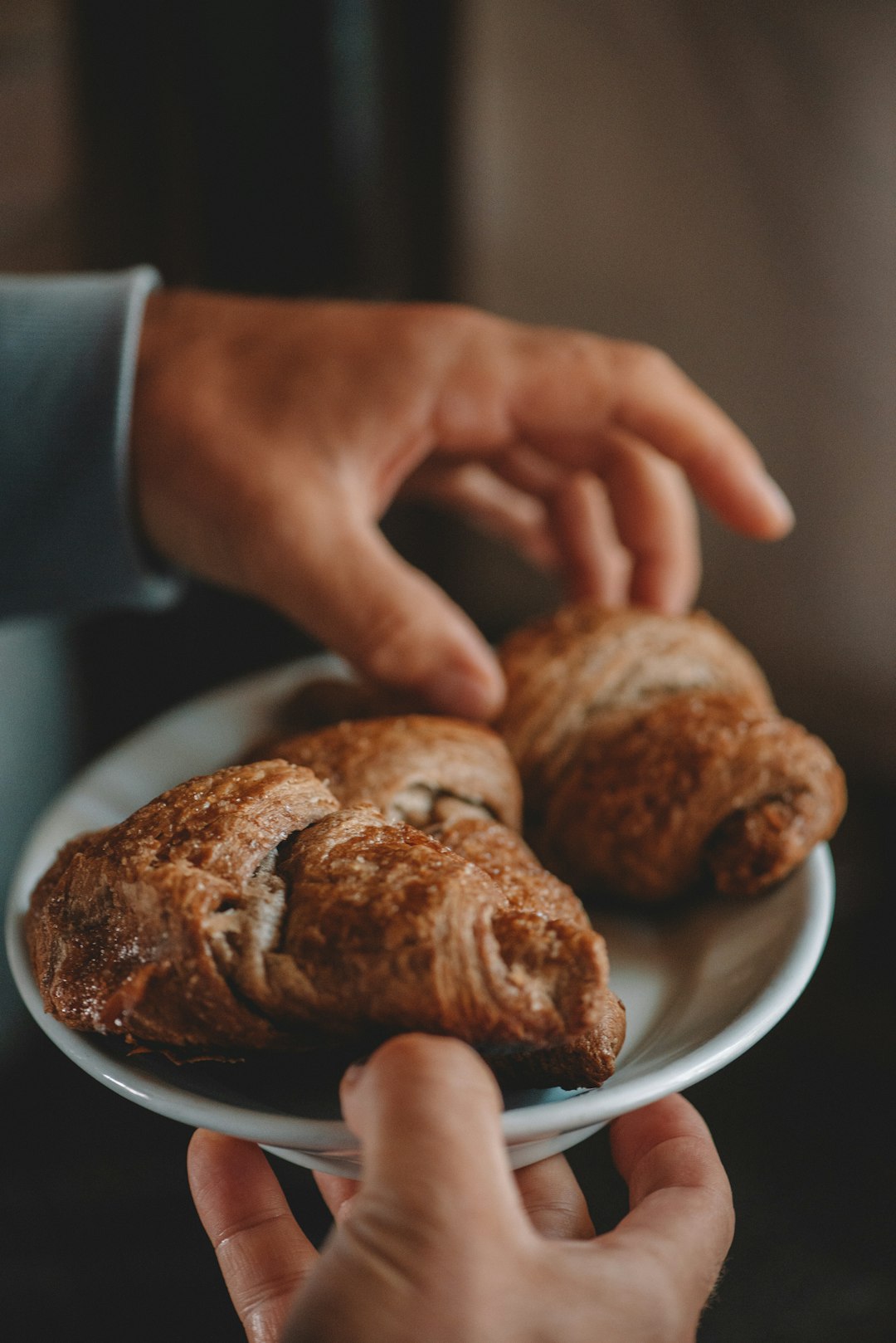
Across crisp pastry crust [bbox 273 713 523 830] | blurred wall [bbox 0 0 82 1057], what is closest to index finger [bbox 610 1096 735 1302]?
crisp pastry crust [bbox 273 713 523 830]

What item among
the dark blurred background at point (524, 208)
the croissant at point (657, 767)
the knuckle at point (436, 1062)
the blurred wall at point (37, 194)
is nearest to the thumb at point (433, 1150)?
the knuckle at point (436, 1062)

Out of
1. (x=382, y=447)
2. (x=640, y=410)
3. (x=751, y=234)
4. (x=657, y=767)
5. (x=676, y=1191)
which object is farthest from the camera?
(x=751, y=234)

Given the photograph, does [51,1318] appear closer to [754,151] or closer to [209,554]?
[209,554]

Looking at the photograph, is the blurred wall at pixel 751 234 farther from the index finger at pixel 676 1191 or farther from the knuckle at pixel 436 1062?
the knuckle at pixel 436 1062

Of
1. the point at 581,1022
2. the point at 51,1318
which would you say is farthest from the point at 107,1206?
Answer: the point at 581,1022

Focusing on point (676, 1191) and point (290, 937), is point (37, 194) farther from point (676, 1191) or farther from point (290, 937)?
point (676, 1191)

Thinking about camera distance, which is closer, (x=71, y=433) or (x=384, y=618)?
(x=384, y=618)

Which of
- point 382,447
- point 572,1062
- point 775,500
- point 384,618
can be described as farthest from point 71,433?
point 572,1062
